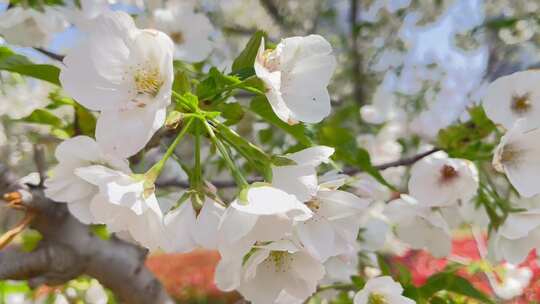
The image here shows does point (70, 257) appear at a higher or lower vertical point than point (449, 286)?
lower

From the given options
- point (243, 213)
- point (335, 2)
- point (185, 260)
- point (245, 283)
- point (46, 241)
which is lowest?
A: point (185, 260)

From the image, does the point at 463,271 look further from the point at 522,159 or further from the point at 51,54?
the point at 51,54

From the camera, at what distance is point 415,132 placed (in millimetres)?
1173

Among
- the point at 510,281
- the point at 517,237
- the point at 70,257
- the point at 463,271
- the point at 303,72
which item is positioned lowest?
the point at 463,271

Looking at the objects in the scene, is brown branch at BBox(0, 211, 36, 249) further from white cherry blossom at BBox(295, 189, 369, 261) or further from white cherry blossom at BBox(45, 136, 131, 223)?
white cherry blossom at BBox(295, 189, 369, 261)

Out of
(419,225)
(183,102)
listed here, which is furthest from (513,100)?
(183,102)

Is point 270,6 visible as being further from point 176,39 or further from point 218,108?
point 218,108

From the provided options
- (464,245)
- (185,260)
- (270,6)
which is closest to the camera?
(270,6)

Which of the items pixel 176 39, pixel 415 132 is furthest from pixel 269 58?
pixel 415 132

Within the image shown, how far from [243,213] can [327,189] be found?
0.32 feet

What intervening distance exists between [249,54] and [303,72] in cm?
5

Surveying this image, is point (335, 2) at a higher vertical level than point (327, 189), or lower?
lower

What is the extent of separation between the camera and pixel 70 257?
864 mm

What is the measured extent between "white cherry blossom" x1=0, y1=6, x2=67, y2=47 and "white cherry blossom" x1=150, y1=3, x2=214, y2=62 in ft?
0.67
